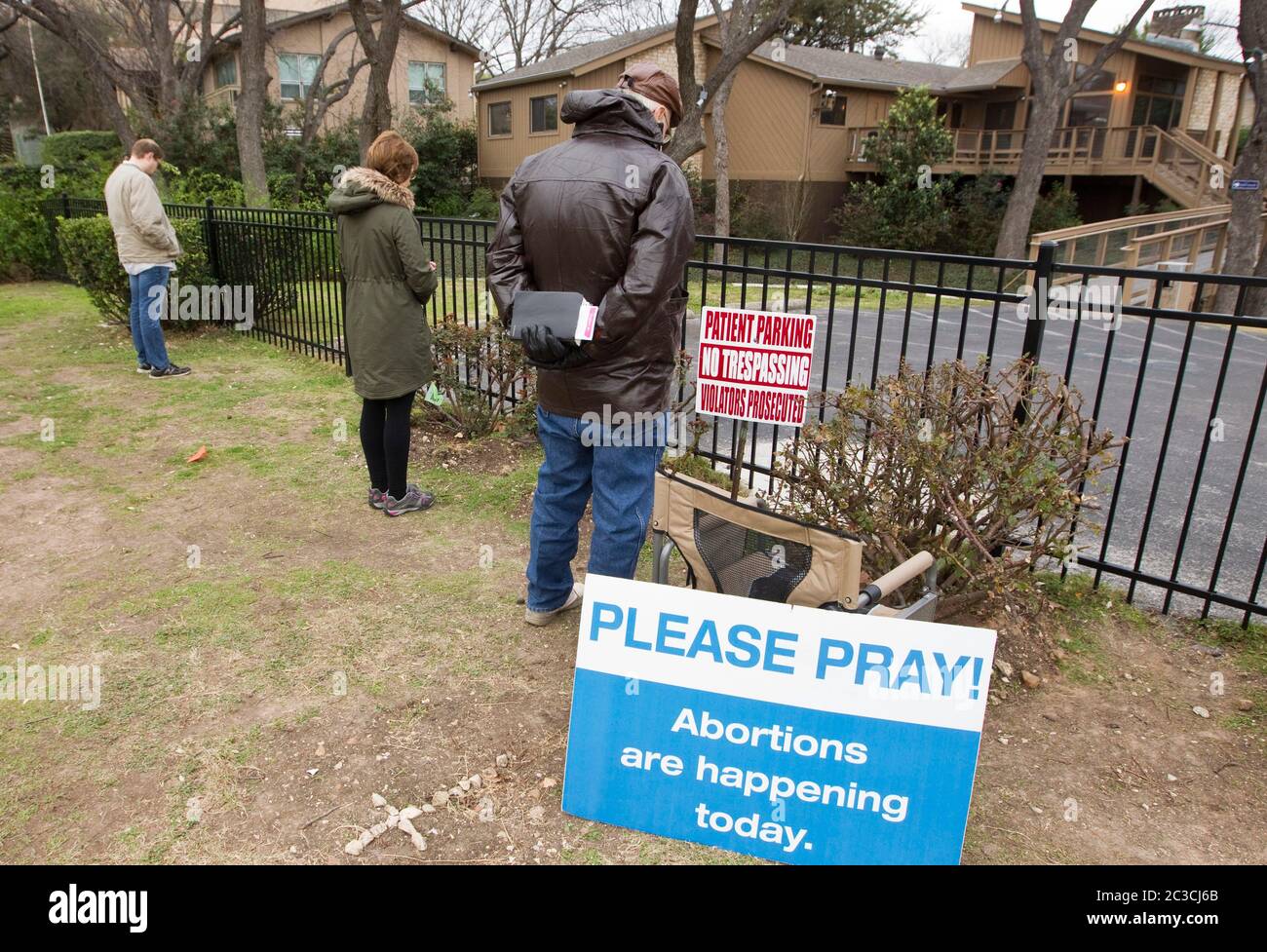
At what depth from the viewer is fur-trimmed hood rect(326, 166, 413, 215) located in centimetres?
423

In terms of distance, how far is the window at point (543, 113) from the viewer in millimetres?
28219

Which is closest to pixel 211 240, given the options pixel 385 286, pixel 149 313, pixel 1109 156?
pixel 149 313

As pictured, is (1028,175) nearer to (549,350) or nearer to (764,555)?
(549,350)

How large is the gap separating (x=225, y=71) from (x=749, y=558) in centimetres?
3799

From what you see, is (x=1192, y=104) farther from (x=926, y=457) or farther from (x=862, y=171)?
(x=926, y=457)

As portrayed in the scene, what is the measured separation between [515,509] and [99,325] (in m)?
7.69

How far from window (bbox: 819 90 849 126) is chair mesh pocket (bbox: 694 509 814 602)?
88.2ft

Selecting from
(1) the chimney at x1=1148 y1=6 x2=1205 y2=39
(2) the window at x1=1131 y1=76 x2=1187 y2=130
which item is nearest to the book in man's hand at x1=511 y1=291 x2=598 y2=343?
(2) the window at x1=1131 y1=76 x2=1187 y2=130

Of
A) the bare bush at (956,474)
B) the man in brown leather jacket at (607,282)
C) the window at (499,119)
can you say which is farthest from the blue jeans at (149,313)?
the window at (499,119)

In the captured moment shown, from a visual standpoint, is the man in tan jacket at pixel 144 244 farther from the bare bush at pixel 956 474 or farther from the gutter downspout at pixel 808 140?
the gutter downspout at pixel 808 140

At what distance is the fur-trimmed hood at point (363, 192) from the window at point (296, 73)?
31727mm

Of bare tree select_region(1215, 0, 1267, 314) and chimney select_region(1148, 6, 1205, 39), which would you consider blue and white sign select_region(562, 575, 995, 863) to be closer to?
bare tree select_region(1215, 0, 1267, 314)

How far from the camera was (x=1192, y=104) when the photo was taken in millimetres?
25719
